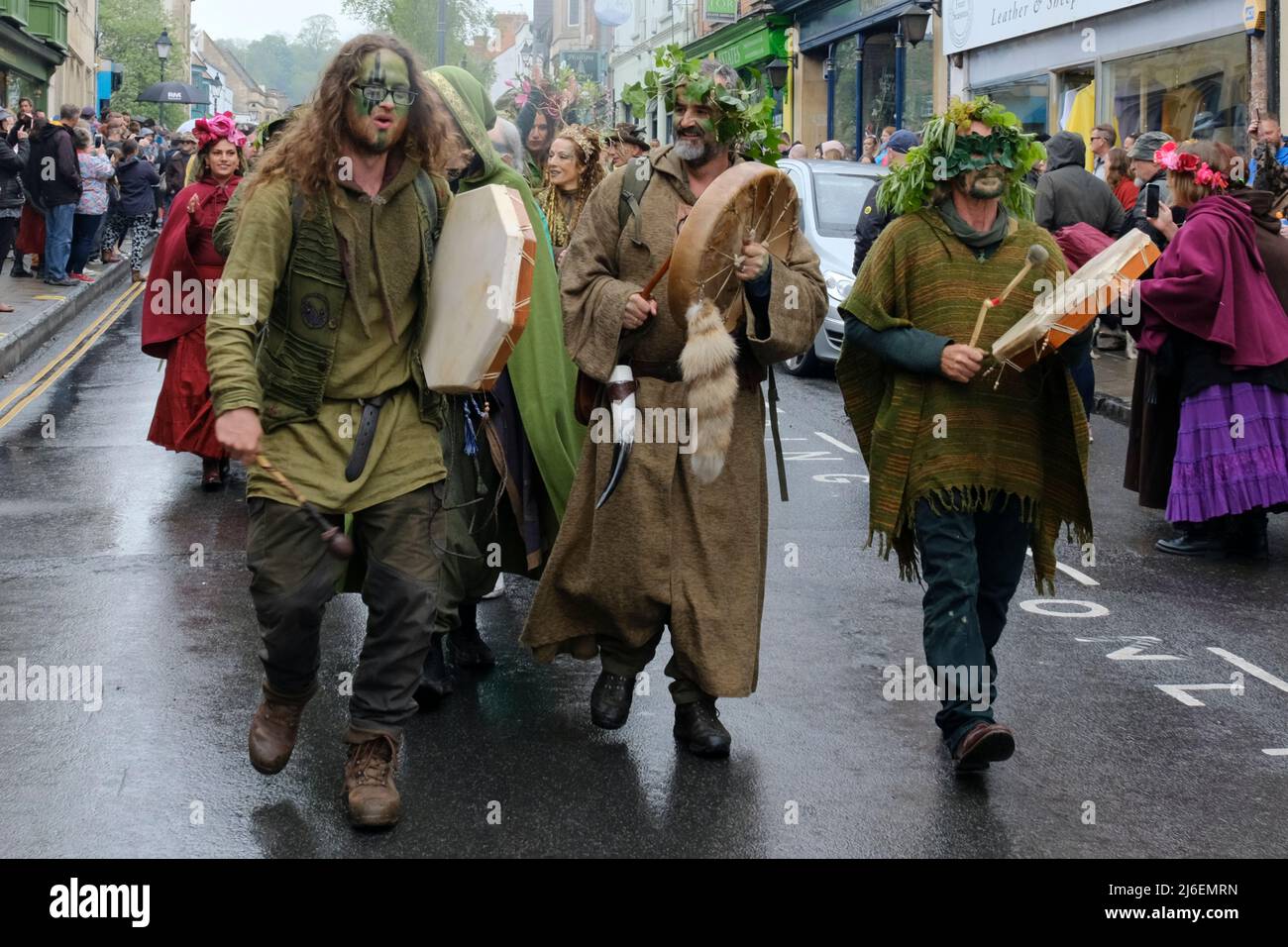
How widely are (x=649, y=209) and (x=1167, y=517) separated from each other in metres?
4.15

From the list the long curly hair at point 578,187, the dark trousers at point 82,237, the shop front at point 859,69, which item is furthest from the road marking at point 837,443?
the shop front at point 859,69

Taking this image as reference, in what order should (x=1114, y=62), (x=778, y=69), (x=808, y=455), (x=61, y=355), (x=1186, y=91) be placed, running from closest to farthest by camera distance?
(x=808, y=455) → (x=61, y=355) → (x=1186, y=91) → (x=1114, y=62) → (x=778, y=69)

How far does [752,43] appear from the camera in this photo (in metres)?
38.9

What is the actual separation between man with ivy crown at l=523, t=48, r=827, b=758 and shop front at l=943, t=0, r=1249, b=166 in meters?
14.1

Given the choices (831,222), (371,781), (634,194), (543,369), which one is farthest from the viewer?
(831,222)

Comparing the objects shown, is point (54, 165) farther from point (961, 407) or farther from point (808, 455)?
point (961, 407)

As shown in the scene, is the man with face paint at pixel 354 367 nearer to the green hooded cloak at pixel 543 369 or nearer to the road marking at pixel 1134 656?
the green hooded cloak at pixel 543 369

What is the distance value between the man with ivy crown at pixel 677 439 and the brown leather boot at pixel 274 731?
1018mm

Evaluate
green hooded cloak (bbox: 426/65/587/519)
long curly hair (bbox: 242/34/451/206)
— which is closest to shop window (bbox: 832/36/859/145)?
green hooded cloak (bbox: 426/65/587/519)

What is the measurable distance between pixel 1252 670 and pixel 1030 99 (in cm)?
1958

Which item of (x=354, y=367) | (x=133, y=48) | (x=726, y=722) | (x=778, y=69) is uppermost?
(x=133, y=48)

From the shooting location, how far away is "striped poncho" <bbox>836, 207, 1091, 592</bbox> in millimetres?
5141

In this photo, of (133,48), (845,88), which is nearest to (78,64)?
(133,48)
